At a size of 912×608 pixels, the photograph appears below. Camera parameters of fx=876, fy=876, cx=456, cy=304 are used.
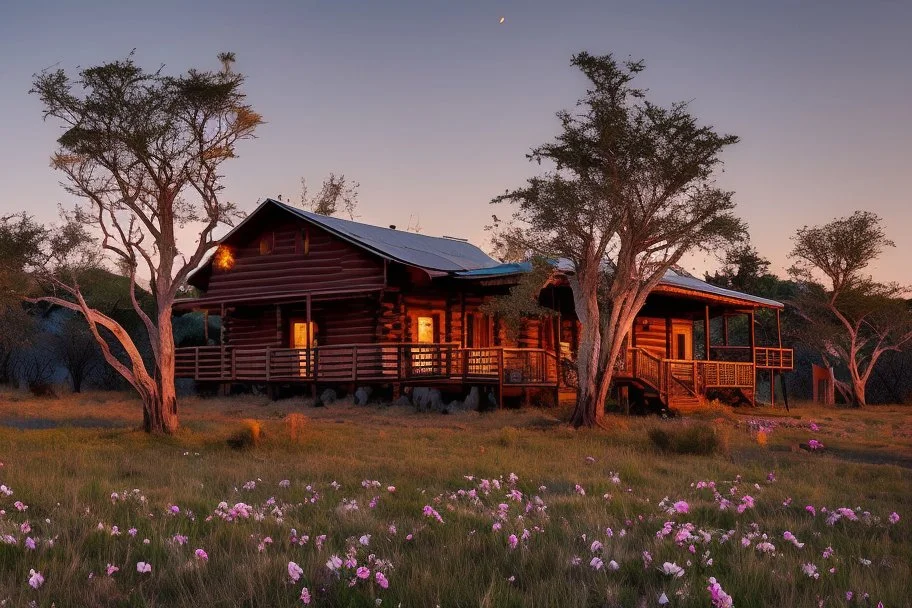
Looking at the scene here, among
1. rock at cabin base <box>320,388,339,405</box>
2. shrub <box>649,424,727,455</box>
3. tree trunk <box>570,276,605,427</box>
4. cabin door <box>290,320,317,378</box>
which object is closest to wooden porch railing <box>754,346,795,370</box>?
tree trunk <box>570,276,605,427</box>

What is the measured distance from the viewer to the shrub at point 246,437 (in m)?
13.8

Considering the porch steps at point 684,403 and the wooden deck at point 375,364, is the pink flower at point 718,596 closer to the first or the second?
the wooden deck at point 375,364

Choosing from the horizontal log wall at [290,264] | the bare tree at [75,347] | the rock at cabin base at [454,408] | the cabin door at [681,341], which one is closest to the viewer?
the rock at cabin base at [454,408]

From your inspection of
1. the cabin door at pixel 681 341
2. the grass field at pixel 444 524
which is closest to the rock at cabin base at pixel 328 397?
the grass field at pixel 444 524

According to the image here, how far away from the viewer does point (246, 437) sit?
45.3 feet

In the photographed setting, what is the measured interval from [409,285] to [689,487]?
1891 cm

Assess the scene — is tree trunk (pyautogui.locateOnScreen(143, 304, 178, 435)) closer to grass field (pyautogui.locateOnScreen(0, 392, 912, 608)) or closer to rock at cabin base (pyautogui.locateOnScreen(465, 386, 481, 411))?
grass field (pyautogui.locateOnScreen(0, 392, 912, 608))

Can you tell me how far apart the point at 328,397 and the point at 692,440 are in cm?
1634

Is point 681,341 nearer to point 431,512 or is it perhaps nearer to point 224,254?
point 224,254

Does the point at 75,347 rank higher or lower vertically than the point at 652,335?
lower

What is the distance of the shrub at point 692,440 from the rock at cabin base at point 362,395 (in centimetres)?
1381

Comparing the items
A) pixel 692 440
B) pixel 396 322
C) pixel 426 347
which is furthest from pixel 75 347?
pixel 692 440

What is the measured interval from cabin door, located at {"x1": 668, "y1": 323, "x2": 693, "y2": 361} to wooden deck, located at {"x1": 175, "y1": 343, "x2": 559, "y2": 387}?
40.6 feet

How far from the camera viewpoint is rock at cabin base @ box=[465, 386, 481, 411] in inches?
960
